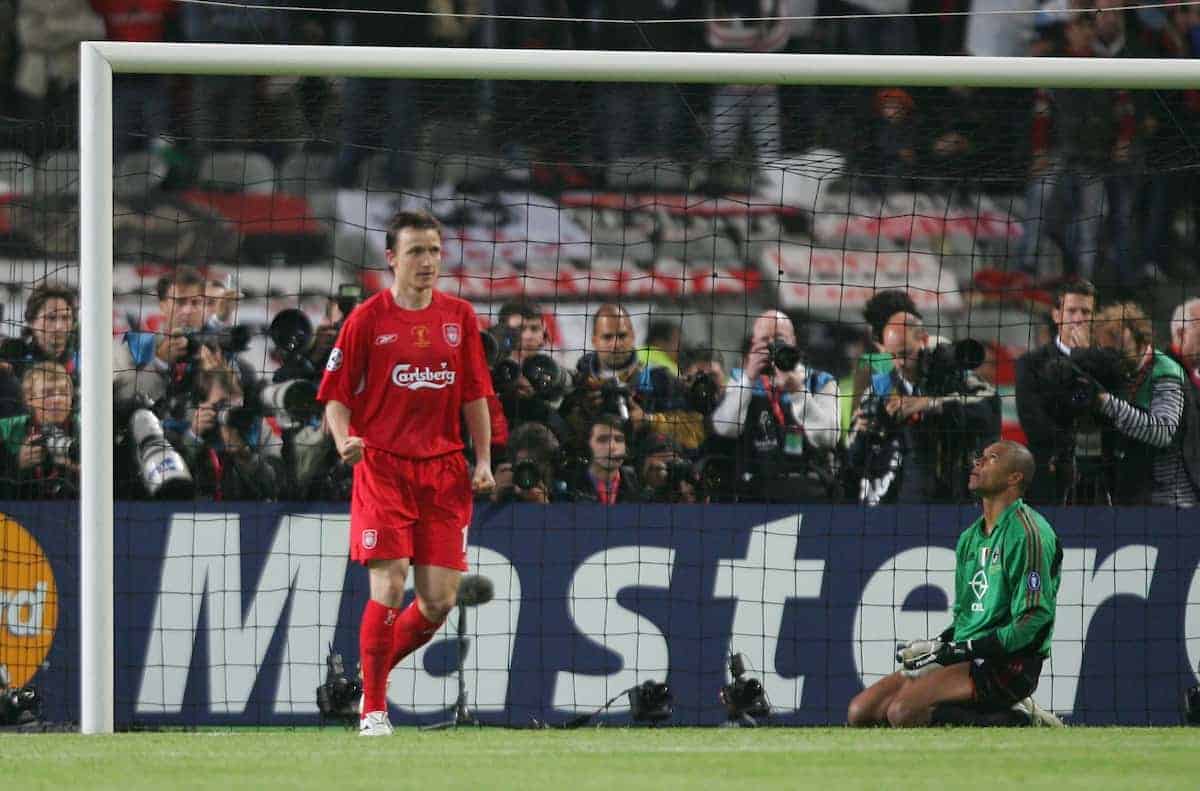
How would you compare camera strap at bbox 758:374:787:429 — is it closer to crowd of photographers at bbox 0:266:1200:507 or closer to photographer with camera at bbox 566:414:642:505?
crowd of photographers at bbox 0:266:1200:507

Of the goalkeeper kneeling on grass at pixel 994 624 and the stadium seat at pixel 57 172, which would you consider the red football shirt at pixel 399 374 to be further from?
the stadium seat at pixel 57 172

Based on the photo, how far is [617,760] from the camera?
194 inches

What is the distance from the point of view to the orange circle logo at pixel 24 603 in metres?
7.27

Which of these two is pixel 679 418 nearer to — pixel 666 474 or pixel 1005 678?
pixel 666 474

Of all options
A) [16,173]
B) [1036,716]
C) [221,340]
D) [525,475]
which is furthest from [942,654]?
[16,173]

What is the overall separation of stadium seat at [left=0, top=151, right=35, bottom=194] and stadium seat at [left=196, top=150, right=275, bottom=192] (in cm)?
122

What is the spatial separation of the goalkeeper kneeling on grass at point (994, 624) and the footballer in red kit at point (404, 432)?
1.87 m

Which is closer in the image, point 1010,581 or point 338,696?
point 1010,581

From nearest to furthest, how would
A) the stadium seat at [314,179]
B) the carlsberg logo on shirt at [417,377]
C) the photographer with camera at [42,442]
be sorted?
1. the carlsberg logo on shirt at [417,377]
2. the photographer with camera at [42,442]
3. the stadium seat at [314,179]

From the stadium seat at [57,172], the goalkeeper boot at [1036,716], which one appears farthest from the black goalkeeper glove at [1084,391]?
the stadium seat at [57,172]

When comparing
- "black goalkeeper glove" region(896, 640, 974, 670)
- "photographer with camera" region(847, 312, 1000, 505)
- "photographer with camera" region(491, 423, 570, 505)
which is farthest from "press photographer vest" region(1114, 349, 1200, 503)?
"photographer with camera" region(491, 423, 570, 505)

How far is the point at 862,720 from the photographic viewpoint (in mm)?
6988

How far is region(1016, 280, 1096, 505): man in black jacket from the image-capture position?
7957 mm

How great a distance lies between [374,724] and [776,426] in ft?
9.35
